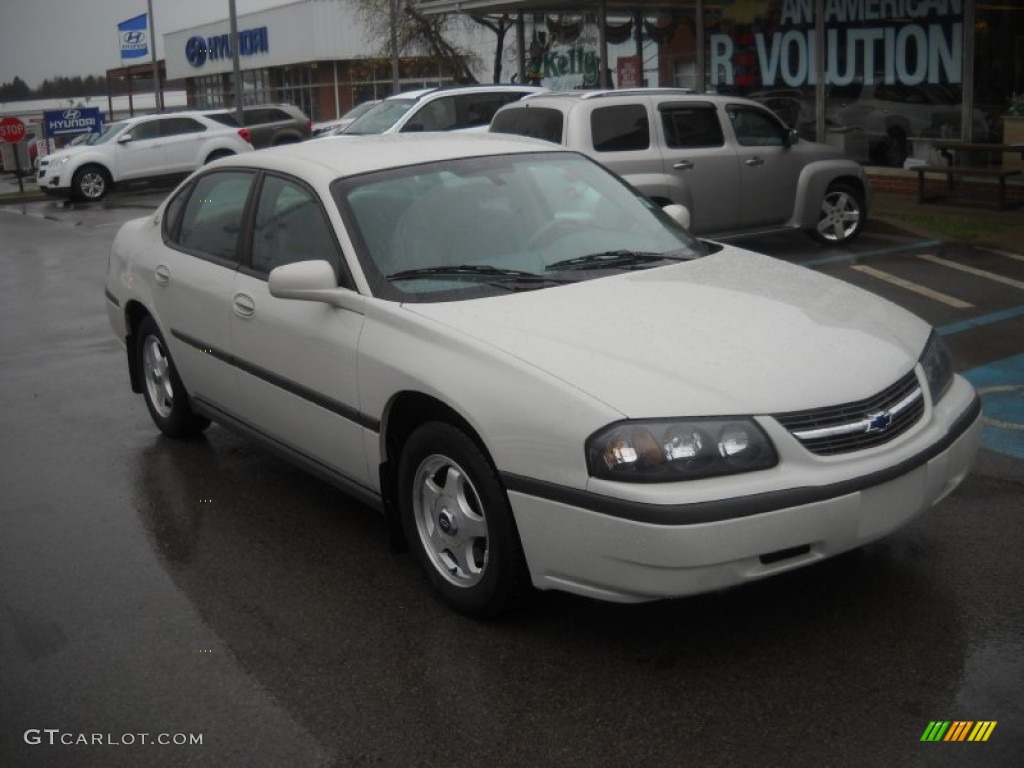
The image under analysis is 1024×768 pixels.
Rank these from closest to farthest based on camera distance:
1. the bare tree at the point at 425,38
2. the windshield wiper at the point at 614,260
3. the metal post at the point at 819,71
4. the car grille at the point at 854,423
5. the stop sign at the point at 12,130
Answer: the car grille at the point at 854,423 → the windshield wiper at the point at 614,260 → the metal post at the point at 819,71 → the stop sign at the point at 12,130 → the bare tree at the point at 425,38

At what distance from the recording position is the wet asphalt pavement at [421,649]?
3.57 meters

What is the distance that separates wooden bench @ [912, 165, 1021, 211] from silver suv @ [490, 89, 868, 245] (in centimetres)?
240

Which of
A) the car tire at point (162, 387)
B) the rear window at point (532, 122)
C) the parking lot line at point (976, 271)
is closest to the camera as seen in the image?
the car tire at point (162, 387)

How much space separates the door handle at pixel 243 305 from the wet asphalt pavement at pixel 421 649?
0.91m

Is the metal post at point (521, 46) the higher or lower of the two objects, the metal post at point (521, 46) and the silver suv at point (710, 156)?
the higher

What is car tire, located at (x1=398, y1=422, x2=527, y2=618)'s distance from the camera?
4086 millimetres

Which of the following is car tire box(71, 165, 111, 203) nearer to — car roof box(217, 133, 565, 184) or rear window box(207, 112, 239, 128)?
rear window box(207, 112, 239, 128)

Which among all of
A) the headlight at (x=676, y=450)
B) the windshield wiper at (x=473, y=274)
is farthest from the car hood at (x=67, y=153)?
the headlight at (x=676, y=450)

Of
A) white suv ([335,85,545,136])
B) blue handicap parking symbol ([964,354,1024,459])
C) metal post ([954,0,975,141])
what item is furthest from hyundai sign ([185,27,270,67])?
blue handicap parking symbol ([964,354,1024,459])

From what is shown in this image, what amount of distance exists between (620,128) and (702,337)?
26.5ft

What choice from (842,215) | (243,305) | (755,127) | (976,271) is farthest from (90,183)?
(243,305)

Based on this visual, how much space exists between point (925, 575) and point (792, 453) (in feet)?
3.77

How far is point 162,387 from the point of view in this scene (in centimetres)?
686

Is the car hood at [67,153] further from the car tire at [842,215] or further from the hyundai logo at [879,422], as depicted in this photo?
the hyundai logo at [879,422]
